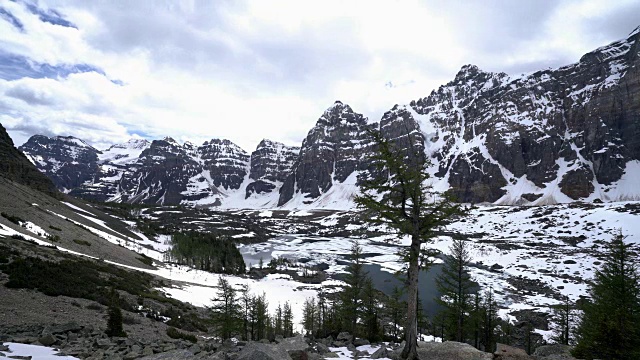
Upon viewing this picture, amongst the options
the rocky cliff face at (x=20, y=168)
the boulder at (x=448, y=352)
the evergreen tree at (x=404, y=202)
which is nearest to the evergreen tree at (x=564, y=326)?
the boulder at (x=448, y=352)

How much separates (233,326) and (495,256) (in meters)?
102

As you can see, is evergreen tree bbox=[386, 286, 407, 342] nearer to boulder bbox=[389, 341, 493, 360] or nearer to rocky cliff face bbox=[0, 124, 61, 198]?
boulder bbox=[389, 341, 493, 360]

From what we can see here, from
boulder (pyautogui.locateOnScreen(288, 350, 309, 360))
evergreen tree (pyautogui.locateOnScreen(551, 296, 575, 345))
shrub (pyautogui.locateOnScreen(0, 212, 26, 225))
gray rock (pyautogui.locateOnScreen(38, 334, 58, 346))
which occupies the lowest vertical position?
evergreen tree (pyautogui.locateOnScreen(551, 296, 575, 345))

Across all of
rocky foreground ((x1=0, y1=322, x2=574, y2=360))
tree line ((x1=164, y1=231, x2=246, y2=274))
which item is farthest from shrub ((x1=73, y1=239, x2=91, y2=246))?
tree line ((x1=164, y1=231, x2=246, y2=274))

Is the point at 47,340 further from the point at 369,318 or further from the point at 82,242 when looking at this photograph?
the point at 82,242

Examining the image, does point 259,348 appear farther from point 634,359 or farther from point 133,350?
point 634,359

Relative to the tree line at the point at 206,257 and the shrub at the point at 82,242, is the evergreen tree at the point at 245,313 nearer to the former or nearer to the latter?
the shrub at the point at 82,242

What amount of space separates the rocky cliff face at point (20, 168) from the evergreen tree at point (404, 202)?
387ft

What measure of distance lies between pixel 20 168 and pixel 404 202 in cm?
13236

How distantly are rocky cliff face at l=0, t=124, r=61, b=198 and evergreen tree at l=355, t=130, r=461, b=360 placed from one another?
117962 mm

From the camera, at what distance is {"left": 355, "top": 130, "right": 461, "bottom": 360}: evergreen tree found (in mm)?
15391

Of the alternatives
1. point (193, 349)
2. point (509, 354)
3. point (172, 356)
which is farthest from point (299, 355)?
point (509, 354)

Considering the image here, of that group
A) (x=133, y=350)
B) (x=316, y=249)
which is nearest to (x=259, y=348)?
(x=133, y=350)

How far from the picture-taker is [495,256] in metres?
107
